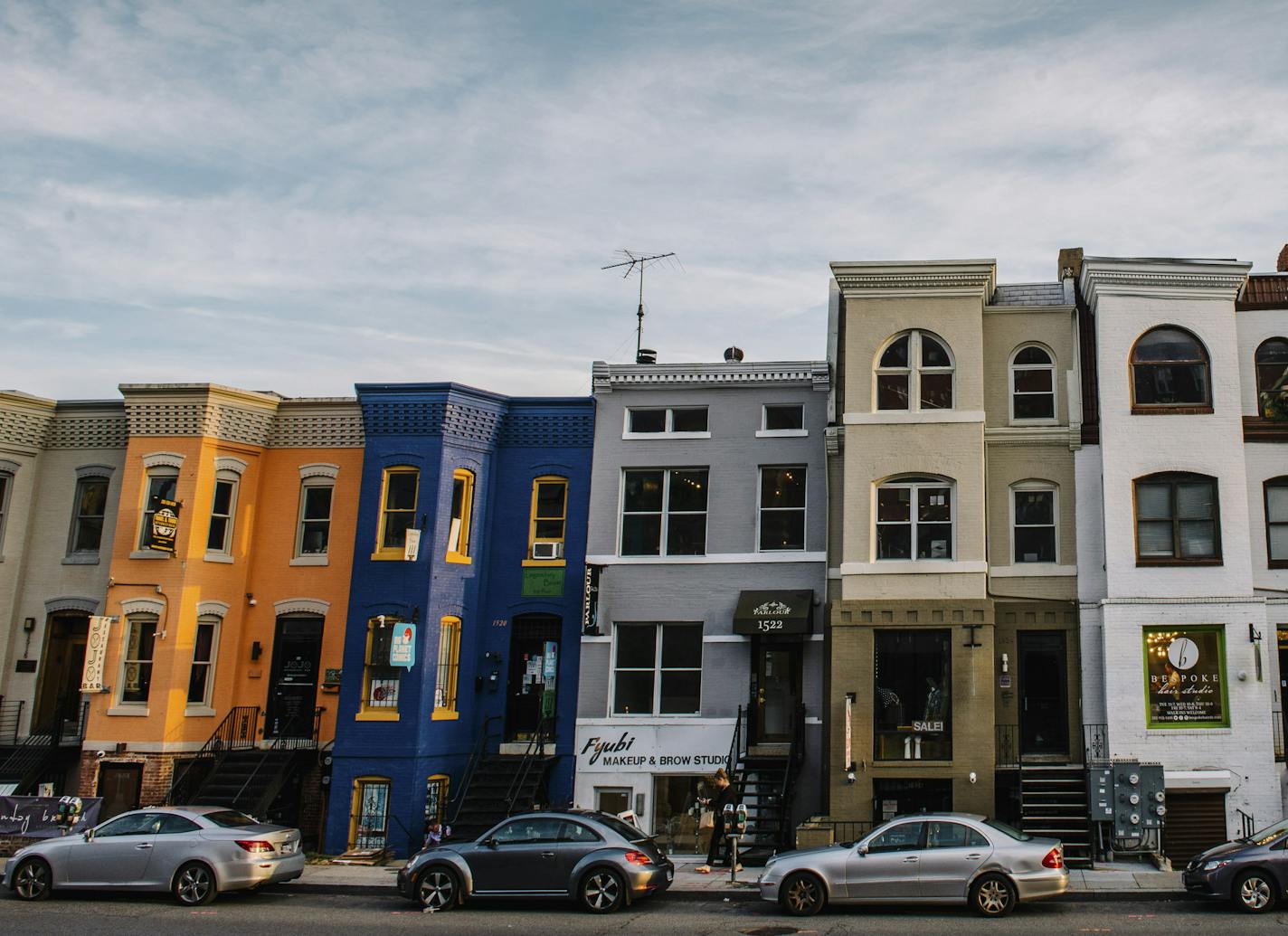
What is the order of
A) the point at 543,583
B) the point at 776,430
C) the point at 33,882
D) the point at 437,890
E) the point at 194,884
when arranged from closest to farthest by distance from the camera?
the point at 437,890, the point at 194,884, the point at 33,882, the point at 776,430, the point at 543,583

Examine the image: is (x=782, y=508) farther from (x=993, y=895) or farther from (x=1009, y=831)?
(x=993, y=895)

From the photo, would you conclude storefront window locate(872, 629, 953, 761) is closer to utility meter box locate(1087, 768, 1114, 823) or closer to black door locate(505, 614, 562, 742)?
utility meter box locate(1087, 768, 1114, 823)

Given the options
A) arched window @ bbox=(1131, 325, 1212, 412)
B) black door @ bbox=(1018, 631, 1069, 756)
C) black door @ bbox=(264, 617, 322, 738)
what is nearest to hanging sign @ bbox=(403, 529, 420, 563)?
black door @ bbox=(264, 617, 322, 738)

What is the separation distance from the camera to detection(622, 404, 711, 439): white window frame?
25812 millimetres

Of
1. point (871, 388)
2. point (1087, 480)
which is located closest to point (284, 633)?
point (871, 388)

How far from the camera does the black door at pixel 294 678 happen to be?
25.8 m

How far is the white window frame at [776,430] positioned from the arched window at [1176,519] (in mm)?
6728

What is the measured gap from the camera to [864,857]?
16734 mm

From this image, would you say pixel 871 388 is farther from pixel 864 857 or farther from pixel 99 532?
pixel 99 532

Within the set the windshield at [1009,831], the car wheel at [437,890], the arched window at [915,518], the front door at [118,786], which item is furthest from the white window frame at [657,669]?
the front door at [118,786]

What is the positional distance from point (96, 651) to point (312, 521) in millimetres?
5180

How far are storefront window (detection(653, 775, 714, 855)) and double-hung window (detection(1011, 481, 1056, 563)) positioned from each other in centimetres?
779

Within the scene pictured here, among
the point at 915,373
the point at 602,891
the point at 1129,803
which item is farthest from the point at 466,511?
the point at 1129,803

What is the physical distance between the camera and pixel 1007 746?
22.2m
